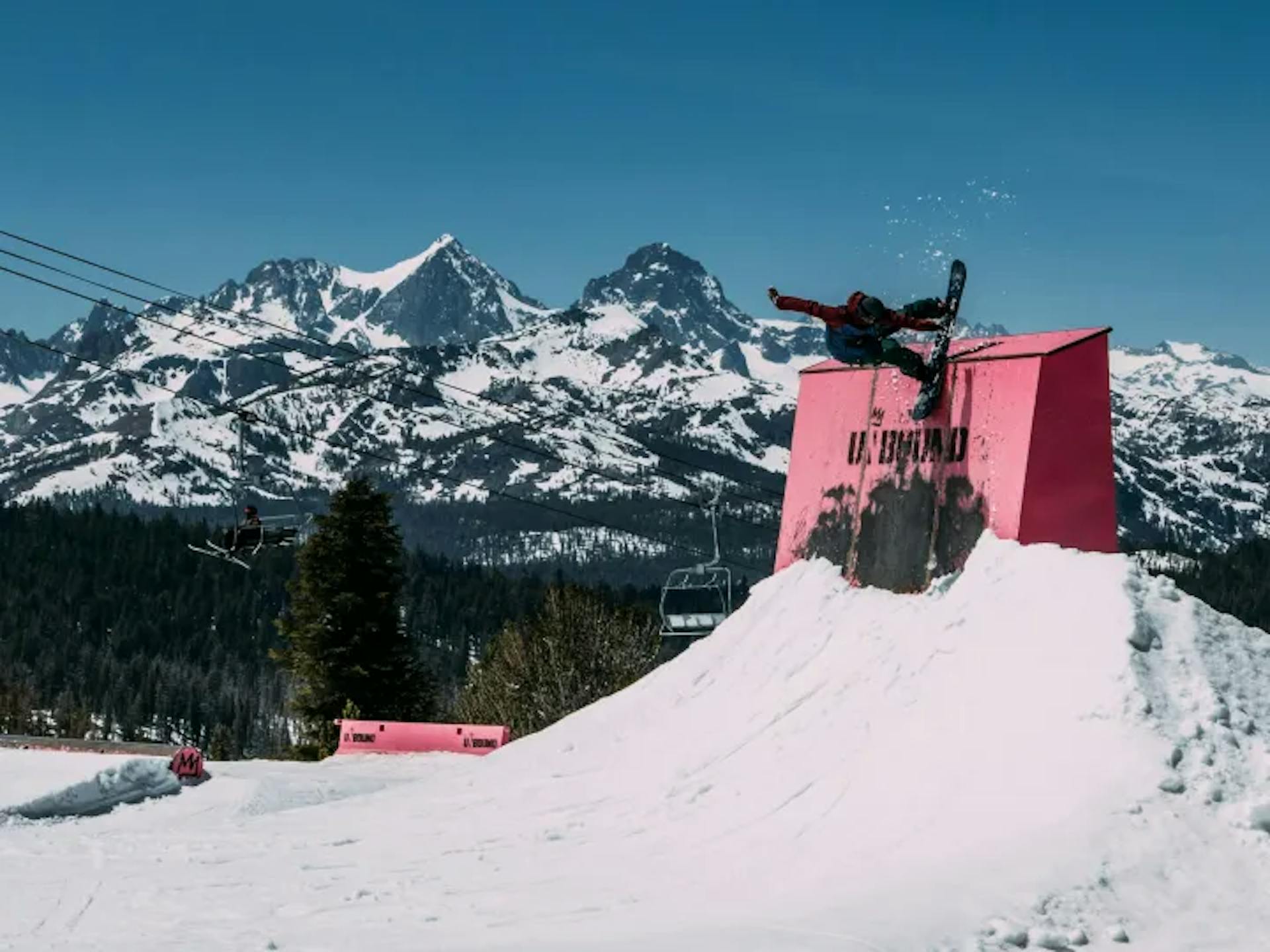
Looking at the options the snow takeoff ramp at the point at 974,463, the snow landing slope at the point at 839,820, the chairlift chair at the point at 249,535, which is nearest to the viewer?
the snow landing slope at the point at 839,820

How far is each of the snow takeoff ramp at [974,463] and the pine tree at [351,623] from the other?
3378 centimetres

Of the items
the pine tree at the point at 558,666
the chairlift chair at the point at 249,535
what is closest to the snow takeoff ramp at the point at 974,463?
the chairlift chair at the point at 249,535

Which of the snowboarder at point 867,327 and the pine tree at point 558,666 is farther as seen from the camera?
the pine tree at point 558,666

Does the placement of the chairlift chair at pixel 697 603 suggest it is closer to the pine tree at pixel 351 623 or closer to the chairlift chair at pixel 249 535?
the chairlift chair at pixel 249 535

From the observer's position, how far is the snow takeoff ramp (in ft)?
58.8

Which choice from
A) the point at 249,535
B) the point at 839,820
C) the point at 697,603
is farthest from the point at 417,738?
the point at 839,820

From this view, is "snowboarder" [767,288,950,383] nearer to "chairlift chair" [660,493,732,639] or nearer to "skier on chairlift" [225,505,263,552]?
"chairlift chair" [660,493,732,639]

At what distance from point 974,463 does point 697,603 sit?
15161mm

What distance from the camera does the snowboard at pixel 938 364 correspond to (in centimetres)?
1931

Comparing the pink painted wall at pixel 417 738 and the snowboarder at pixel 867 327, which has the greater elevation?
the snowboarder at pixel 867 327

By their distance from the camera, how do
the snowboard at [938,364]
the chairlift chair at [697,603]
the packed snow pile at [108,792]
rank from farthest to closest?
the chairlift chair at [697,603] → the packed snow pile at [108,792] → the snowboard at [938,364]

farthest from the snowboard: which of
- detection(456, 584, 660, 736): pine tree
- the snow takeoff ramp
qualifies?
detection(456, 584, 660, 736): pine tree

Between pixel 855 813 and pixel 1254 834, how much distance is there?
356 centimetres

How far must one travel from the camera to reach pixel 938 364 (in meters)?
19.4
